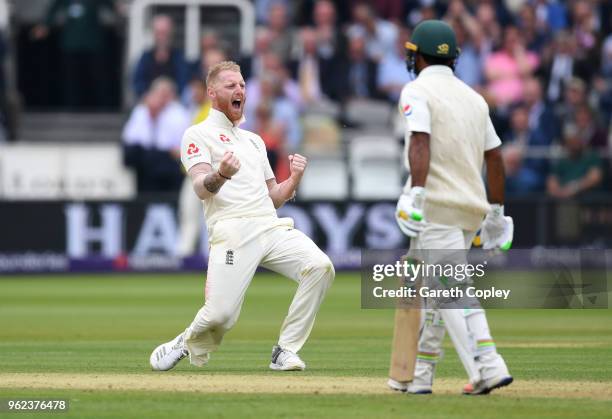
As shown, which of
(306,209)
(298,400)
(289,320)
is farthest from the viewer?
(306,209)

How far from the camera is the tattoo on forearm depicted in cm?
859

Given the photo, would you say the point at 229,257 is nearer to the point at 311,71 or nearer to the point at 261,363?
the point at 261,363

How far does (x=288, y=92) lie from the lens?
20.8 m

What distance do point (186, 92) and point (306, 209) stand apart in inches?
104

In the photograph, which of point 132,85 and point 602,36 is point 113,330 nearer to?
point 132,85

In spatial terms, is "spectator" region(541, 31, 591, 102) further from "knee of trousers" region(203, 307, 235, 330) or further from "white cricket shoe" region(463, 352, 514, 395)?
"white cricket shoe" region(463, 352, 514, 395)

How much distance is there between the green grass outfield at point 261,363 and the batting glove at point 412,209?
35.7 inches

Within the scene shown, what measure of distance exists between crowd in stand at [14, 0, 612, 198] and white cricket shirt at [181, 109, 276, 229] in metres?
10.3

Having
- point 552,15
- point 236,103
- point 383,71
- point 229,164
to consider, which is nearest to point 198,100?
point 383,71

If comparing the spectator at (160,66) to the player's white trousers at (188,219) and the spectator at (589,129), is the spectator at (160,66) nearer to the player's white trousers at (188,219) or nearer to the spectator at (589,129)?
the player's white trousers at (188,219)

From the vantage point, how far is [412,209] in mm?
7438

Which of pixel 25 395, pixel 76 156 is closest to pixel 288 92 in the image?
pixel 76 156

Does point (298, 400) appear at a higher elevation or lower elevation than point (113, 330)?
higher

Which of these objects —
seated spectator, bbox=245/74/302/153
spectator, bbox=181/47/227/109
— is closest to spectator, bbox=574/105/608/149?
seated spectator, bbox=245/74/302/153
